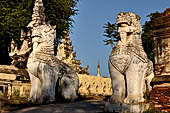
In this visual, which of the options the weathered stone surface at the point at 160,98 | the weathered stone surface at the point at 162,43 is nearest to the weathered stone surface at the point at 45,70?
the weathered stone surface at the point at 160,98

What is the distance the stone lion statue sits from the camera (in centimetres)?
734

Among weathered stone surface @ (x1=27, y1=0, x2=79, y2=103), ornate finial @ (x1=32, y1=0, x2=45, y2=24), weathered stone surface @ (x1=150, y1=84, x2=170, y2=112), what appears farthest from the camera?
ornate finial @ (x1=32, y1=0, x2=45, y2=24)

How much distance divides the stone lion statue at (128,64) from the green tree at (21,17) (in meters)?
13.2

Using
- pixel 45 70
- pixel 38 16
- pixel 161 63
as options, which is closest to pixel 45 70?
pixel 45 70

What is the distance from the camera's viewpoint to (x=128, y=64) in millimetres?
7375

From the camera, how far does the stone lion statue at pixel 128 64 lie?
24.1 ft

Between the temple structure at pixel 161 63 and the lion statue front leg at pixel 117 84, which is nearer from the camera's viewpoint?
the temple structure at pixel 161 63

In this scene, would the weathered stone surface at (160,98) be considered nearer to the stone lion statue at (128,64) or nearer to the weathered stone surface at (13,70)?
the stone lion statue at (128,64)

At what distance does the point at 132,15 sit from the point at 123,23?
34 cm

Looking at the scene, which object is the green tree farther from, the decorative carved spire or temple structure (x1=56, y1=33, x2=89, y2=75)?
the decorative carved spire

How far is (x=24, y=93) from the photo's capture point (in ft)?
39.7

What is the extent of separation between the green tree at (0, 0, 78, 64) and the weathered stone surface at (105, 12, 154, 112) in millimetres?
13218

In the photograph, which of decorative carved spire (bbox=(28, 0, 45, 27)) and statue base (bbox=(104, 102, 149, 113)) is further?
decorative carved spire (bbox=(28, 0, 45, 27))

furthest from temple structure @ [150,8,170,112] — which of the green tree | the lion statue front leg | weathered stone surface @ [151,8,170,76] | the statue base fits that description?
the green tree
